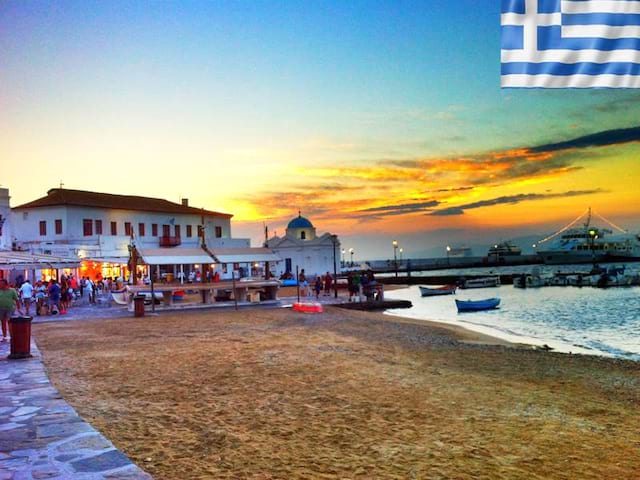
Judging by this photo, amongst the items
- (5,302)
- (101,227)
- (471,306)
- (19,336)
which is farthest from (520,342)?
(101,227)

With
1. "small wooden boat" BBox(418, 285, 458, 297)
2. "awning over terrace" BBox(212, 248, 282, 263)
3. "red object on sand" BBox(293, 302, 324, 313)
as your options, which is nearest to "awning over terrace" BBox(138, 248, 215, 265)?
"awning over terrace" BBox(212, 248, 282, 263)

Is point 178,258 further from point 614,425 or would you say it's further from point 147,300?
point 614,425

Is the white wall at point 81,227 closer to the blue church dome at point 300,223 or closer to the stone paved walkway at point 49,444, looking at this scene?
the blue church dome at point 300,223

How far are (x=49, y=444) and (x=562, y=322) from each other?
31770mm

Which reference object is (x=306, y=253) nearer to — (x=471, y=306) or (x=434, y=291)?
(x=434, y=291)

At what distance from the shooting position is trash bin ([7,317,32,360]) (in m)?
12.1

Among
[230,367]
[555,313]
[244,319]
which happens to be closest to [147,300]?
[244,319]

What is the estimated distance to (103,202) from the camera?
55.0m

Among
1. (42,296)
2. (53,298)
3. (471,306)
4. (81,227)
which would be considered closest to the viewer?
(53,298)

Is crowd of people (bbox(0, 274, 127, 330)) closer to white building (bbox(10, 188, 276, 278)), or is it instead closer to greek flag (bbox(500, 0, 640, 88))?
white building (bbox(10, 188, 276, 278))

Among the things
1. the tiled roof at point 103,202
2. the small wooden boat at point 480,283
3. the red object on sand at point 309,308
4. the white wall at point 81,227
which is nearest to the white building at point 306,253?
the tiled roof at point 103,202

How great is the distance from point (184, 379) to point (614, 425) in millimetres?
7218

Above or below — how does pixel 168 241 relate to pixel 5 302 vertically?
above

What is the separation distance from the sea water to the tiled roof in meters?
29.5
